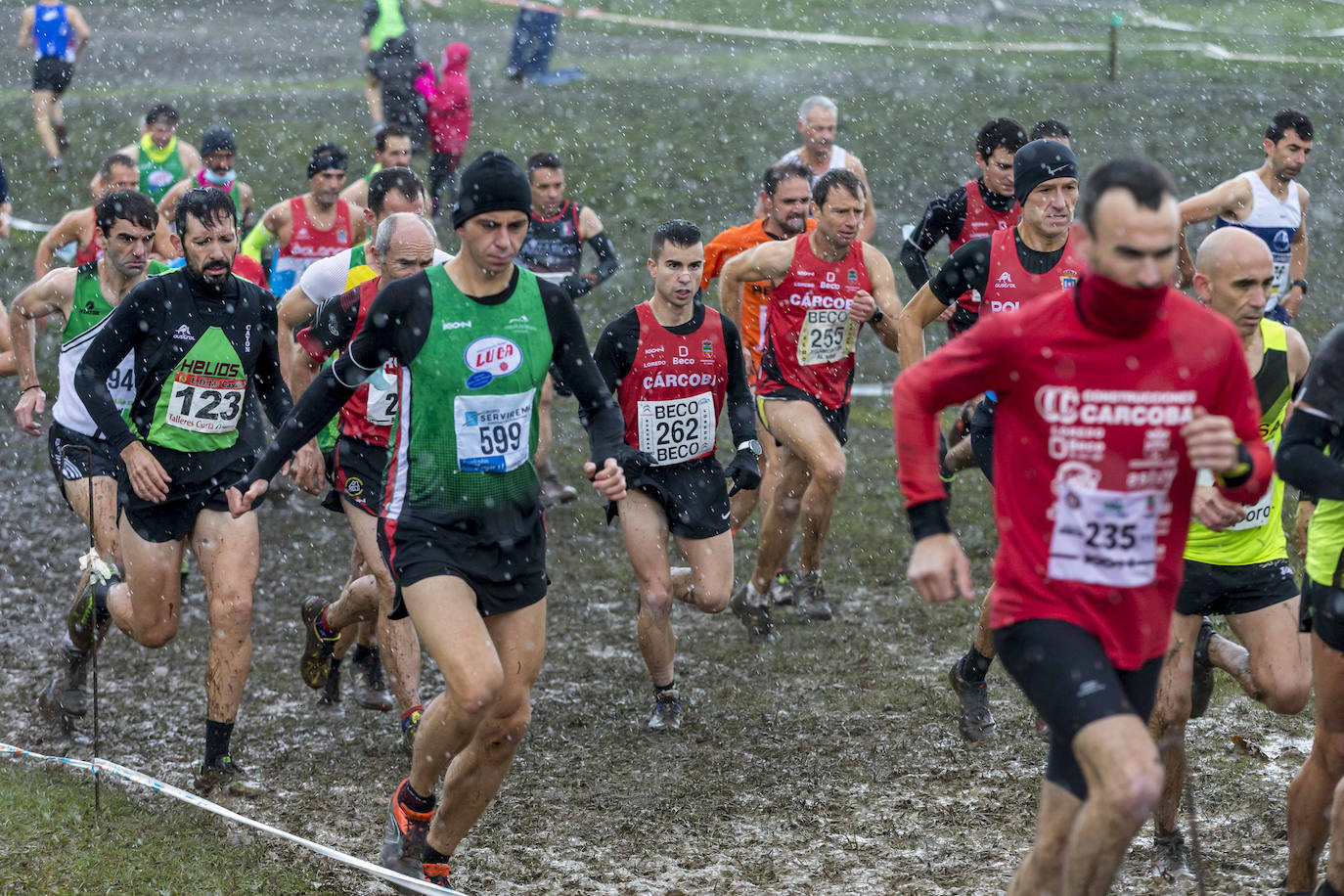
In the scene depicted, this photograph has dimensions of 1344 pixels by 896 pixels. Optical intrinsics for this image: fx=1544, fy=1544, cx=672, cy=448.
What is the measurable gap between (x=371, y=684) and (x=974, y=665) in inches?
Result: 116

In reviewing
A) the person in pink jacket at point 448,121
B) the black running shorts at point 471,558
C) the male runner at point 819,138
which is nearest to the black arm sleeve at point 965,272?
the black running shorts at point 471,558

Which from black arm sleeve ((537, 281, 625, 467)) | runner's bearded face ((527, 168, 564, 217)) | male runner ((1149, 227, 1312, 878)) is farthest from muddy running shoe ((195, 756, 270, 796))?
runner's bearded face ((527, 168, 564, 217))

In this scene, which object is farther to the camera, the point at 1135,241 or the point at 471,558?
the point at 471,558

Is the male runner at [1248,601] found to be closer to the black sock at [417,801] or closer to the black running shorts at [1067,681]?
the black running shorts at [1067,681]

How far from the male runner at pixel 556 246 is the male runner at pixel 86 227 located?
285cm

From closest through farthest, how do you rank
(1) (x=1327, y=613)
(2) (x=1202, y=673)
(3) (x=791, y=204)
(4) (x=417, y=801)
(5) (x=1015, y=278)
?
(1) (x=1327, y=613) → (4) (x=417, y=801) → (2) (x=1202, y=673) → (5) (x=1015, y=278) → (3) (x=791, y=204)

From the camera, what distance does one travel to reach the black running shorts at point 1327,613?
4.60 m

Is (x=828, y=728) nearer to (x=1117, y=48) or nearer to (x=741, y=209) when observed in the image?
(x=741, y=209)

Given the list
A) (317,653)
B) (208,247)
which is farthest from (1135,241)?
(317,653)

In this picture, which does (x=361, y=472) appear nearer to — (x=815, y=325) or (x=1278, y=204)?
(x=815, y=325)

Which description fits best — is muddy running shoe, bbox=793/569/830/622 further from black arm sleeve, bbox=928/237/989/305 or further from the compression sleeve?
the compression sleeve

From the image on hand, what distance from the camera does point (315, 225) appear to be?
10969mm

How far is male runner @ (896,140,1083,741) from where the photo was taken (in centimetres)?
678

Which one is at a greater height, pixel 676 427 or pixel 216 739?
pixel 676 427
